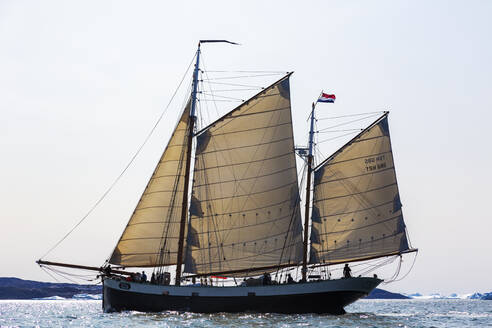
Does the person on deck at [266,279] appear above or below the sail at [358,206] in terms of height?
below

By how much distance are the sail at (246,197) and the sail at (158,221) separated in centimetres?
147

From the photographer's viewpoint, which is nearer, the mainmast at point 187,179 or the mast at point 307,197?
the mainmast at point 187,179

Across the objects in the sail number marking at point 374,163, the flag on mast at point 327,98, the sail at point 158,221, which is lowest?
the sail at point 158,221

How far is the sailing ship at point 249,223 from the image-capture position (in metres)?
55.1

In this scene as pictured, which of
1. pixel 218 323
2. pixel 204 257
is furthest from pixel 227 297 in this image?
pixel 218 323

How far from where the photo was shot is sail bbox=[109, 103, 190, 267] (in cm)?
5566

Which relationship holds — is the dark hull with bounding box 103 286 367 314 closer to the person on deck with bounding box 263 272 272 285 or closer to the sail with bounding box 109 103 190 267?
the person on deck with bounding box 263 272 272 285

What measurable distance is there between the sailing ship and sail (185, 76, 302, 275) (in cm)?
8

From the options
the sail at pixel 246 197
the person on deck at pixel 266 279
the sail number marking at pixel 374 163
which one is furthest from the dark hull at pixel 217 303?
the sail number marking at pixel 374 163

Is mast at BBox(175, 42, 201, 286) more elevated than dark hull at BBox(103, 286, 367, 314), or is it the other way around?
mast at BBox(175, 42, 201, 286)

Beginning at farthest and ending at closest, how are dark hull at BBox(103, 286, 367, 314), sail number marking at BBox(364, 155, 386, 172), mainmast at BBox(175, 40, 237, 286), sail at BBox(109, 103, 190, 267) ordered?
sail number marking at BBox(364, 155, 386, 172) → mainmast at BBox(175, 40, 237, 286) → sail at BBox(109, 103, 190, 267) → dark hull at BBox(103, 286, 367, 314)

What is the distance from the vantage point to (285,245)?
56.7 m

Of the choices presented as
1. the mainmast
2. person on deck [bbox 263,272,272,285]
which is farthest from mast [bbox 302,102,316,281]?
the mainmast

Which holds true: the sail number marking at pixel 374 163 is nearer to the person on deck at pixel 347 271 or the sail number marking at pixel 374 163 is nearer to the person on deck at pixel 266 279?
the person on deck at pixel 347 271
